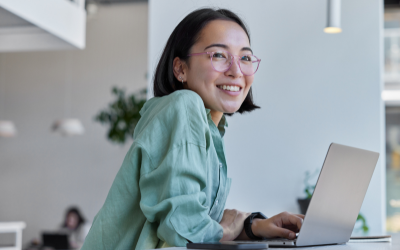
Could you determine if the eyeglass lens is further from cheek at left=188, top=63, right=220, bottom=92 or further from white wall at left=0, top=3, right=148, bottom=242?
white wall at left=0, top=3, right=148, bottom=242

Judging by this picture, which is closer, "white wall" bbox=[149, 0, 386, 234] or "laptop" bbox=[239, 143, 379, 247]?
"laptop" bbox=[239, 143, 379, 247]

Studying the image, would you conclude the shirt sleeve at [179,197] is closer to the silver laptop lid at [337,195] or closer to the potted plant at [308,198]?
the silver laptop lid at [337,195]

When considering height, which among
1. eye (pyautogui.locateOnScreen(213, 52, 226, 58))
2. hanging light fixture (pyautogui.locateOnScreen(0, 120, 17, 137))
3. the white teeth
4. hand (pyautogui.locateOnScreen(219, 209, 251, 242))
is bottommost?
hand (pyautogui.locateOnScreen(219, 209, 251, 242))

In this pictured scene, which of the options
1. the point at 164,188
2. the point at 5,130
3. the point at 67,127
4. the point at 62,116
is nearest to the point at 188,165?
the point at 164,188

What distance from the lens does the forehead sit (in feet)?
4.03

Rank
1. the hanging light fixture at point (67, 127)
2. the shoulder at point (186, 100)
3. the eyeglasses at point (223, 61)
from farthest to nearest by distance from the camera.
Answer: the hanging light fixture at point (67, 127)
the eyeglasses at point (223, 61)
the shoulder at point (186, 100)

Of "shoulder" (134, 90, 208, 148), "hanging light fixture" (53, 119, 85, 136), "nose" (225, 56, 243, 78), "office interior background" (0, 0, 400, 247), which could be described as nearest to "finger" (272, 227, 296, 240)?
"shoulder" (134, 90, 208, 148)

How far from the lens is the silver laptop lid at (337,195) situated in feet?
2.70

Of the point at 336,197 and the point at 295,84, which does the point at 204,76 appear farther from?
the point at 295,84

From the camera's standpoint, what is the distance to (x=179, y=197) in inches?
33.9

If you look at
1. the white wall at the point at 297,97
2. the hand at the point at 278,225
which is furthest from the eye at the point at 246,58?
the white wall at the point at 297,97

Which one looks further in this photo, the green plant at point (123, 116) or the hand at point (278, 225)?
the green plant at point (123, 116)

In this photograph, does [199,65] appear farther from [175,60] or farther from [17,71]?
[17,71]

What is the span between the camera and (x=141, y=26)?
360 inches
